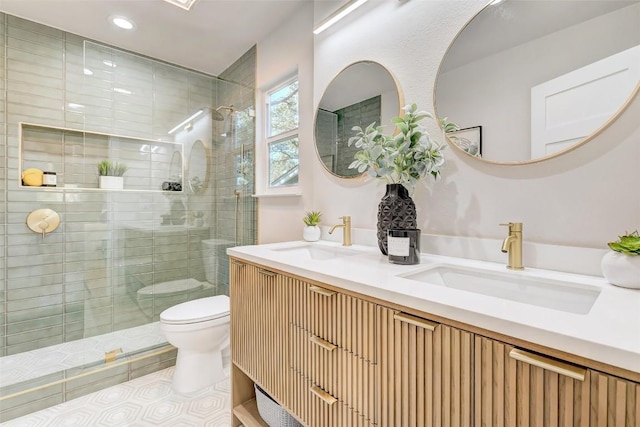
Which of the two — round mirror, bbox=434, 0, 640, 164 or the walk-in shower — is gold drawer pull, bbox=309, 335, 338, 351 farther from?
the walk-in shower

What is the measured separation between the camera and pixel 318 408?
94cm

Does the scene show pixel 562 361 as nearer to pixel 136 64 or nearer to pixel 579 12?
pixel 579 12

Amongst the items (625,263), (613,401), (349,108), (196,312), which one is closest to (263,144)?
(349,108)

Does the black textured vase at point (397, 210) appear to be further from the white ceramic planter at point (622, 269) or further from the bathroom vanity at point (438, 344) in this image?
the white ceramic planter at point (622, 269)

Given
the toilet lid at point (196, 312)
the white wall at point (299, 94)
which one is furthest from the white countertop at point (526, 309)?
the toilet lid at point (196, 312)

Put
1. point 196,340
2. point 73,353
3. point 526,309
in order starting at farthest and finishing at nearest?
point 73,353, point 196,340, point 526,309

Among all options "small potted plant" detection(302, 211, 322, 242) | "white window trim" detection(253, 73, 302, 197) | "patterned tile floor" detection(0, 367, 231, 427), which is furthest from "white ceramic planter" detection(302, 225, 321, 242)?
"patterned tile floor" detection(0, 367, 231, 427)

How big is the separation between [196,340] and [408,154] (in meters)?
1.63

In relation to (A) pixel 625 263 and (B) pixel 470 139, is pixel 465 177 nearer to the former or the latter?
(B) pixel 470 139

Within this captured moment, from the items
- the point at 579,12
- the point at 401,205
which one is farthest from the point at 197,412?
the point at 579,12

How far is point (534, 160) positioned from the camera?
93cm

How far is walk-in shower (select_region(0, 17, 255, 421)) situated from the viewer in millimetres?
Result: 2053

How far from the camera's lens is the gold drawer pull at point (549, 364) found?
45 cm

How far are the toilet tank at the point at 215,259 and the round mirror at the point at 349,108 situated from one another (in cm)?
130
